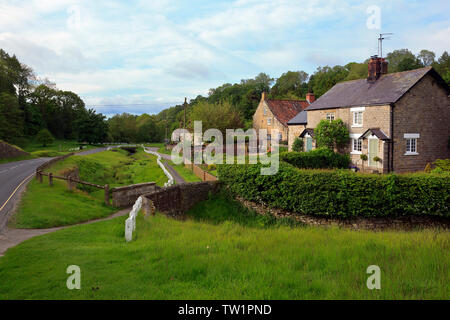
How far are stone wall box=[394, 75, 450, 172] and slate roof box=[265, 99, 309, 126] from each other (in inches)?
839

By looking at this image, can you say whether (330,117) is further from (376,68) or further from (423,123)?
(423,123)

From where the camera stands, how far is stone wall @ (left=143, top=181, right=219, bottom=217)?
16.2m

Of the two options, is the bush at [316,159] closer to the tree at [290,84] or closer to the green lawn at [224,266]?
the green lawn at [224,266]

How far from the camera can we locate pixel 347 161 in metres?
25.9

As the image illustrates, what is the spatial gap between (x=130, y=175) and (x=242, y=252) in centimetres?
3033

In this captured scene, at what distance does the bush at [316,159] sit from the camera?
22031mm

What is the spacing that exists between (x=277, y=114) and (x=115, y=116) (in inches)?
2766

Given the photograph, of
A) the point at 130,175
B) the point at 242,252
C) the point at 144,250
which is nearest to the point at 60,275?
the point at 144,250

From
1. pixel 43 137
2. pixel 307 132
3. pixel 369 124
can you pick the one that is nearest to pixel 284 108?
pixel 307 132

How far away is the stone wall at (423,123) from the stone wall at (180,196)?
15172 mm

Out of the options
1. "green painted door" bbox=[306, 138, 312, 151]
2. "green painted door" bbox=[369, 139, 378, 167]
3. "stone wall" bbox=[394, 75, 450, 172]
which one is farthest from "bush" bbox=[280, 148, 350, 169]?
"green painted door" bbox=[306, 138, 312, 151]

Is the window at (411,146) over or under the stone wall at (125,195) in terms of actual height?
over

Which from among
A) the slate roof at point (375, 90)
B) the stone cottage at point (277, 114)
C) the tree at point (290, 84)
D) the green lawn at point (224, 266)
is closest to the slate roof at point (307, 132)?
the slate roof at point (375, 90)
